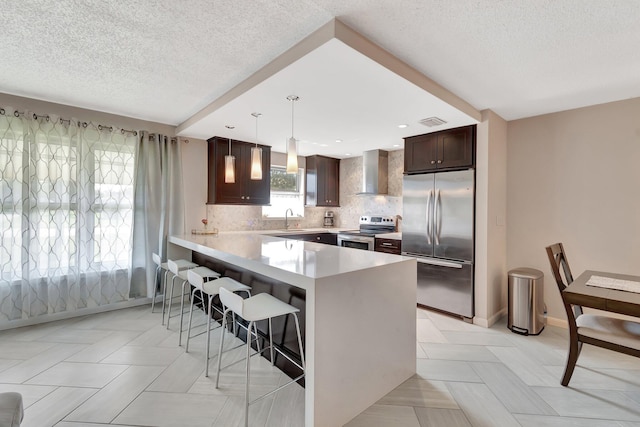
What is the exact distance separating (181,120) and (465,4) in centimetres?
354

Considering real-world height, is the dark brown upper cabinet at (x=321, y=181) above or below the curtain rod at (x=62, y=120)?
below

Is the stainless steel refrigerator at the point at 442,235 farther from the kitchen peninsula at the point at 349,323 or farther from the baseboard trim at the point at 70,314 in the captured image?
the baseboard trim at the point at 70,314

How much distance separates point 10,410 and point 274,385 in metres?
1.43

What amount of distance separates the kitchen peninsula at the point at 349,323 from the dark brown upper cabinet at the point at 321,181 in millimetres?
3404

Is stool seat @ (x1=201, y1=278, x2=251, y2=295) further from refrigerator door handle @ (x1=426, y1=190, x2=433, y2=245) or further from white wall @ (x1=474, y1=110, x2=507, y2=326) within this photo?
white wall @ (x1=474, y1=110, x2=507, y2=326)

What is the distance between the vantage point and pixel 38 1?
1.67 m

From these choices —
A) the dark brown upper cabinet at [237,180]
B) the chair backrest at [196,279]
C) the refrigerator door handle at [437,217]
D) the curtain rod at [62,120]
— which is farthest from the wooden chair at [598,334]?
the curtain rod at [62,120]

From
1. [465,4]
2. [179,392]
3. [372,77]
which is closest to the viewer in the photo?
[465,4]

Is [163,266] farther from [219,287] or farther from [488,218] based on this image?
[488,218]

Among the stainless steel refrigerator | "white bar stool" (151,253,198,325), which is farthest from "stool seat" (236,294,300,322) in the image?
the stainless steel refrigerator

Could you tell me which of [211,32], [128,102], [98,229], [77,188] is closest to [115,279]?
[98,229]

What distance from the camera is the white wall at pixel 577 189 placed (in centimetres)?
294

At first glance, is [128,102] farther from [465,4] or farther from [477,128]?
[477,128]

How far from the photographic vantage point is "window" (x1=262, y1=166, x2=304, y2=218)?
5.50 meters
